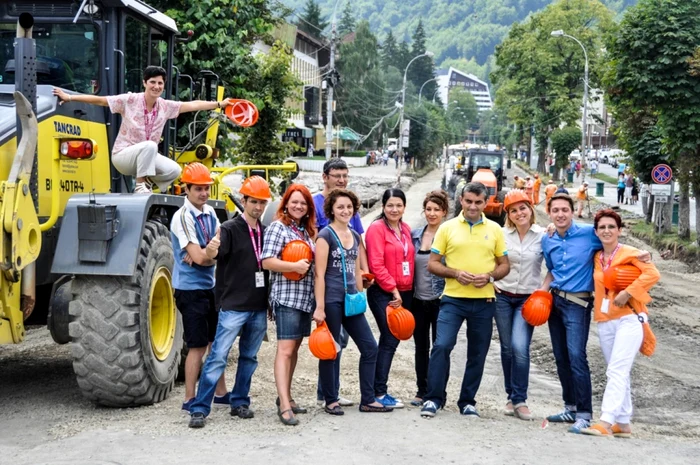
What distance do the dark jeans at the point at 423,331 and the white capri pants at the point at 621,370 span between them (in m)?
1.49

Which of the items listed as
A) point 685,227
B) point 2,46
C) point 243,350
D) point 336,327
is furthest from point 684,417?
point 685,227

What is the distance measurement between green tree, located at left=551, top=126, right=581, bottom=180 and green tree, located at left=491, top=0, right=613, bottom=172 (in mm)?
5142

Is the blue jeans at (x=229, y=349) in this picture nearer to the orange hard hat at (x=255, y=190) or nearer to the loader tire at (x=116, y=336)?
the loader tire at (x=116, y=336)

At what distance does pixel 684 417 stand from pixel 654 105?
1427 cm

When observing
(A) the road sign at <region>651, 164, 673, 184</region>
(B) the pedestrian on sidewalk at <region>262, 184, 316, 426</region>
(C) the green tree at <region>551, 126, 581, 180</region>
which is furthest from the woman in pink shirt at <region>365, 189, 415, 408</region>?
(C) the green tree at <region>551, 126, 581, 180</region>

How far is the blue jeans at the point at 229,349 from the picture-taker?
7.04 metres

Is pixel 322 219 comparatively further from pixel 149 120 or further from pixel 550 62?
pixel 550 62

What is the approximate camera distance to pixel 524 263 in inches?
310

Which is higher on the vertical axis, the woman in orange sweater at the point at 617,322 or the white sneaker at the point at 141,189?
the white sneaker at the point at 141,189

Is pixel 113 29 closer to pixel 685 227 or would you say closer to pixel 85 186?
pixel 85 186

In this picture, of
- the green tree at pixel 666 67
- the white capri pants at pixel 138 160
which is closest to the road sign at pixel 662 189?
the green tree at pixel 666 67

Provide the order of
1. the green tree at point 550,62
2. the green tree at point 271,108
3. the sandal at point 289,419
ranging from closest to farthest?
the sandal at point 289,419, the green tree at point 271,108, the green tree at point 550,62

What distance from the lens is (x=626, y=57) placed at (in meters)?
21.8

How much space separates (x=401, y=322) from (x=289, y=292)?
97 cm
